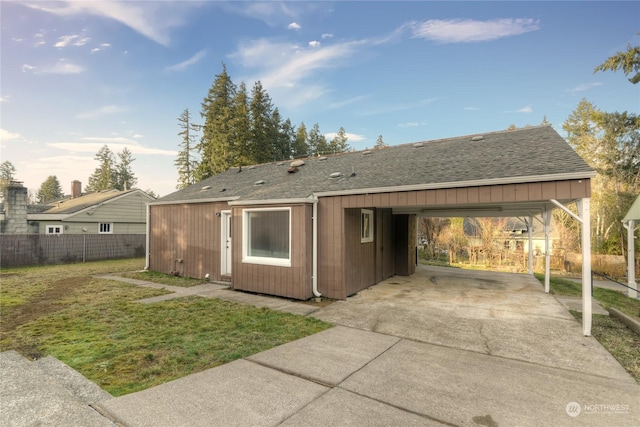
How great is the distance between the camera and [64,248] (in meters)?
13.8

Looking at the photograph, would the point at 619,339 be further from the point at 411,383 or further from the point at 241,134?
the point at 241,134

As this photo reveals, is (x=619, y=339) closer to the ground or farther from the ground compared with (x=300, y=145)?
closer to the ground

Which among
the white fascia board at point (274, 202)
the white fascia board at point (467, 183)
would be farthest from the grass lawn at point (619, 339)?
the white fascia board at point (274, 202)

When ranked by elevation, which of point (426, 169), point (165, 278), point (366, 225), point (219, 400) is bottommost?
point (165, 278)

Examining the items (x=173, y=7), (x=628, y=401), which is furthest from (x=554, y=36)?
(x=173, y=7)

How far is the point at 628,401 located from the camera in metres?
2.73

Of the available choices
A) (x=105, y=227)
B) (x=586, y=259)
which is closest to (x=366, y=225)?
(x=586, y=259)

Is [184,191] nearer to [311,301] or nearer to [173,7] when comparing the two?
[173,7]

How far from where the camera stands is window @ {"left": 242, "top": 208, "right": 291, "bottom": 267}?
704 cm

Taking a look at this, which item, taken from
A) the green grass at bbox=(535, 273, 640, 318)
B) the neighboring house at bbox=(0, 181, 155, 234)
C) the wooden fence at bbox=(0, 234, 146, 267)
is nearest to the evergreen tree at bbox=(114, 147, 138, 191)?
the neighboring house at bbox=(0, 181, 155, 234)

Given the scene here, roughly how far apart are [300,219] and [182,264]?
5.70m

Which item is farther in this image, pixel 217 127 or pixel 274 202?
pixel 217 127

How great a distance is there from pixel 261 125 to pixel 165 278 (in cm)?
2030

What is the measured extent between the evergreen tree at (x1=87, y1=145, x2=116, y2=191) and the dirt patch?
4167 centimetres
